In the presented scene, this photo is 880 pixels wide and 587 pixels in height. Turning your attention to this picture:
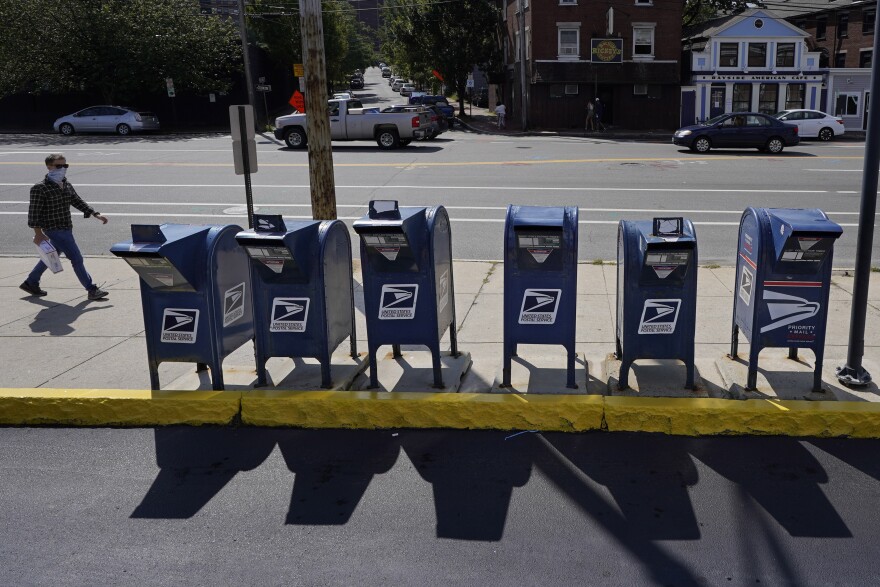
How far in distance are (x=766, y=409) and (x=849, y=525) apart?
4.06ft

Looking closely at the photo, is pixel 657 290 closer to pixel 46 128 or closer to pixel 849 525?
pixel 849 525

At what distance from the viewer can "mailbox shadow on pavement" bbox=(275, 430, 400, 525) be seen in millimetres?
4840

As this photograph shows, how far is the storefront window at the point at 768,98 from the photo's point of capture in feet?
132

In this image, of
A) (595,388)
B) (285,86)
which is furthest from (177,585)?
(285,86)

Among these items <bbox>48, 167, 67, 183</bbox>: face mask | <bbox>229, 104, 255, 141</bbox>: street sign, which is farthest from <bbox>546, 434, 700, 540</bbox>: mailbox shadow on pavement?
<bbox>48, 167, 67, 183</bbox>: face mask

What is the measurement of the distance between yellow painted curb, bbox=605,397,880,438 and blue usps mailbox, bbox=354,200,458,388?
4.94ft

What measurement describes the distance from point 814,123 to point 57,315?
31.3 meters

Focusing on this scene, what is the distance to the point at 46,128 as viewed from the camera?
42.6 metres

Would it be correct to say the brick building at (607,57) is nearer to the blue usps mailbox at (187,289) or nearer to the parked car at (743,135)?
the parked car at (743,135)

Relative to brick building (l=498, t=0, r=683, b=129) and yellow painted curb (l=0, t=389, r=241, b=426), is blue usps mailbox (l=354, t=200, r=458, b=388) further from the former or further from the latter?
brick building (l=498, t=0, r=683, b=129)

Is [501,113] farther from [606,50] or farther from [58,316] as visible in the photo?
[58,316]

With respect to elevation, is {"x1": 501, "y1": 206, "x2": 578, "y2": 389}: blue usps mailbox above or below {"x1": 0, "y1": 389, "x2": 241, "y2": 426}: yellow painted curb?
above

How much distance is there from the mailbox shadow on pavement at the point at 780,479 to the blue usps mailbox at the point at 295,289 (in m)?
2.84

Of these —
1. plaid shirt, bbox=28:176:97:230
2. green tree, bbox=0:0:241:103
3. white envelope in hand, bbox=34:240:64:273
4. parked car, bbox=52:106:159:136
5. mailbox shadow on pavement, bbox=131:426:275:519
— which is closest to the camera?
mailbox shadow on pavement, bbox=131:426:275:519
